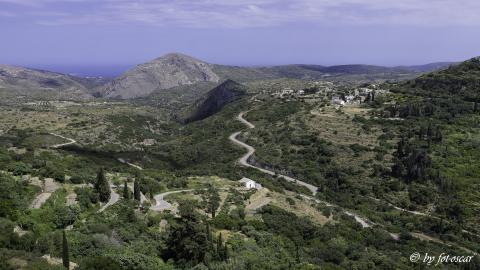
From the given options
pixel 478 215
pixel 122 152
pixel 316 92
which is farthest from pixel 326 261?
pixel 316 92

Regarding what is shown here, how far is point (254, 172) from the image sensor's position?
2921 inches

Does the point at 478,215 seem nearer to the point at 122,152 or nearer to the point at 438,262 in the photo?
the point at 438,262

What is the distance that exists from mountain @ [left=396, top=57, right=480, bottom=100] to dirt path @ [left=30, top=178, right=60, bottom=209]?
91300 millimetres

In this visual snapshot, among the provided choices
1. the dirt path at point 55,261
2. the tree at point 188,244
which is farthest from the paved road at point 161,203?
the dirt path at point 55,261

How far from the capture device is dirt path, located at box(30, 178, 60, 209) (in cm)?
Answer: 3373

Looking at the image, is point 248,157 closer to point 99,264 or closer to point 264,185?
point 264,185

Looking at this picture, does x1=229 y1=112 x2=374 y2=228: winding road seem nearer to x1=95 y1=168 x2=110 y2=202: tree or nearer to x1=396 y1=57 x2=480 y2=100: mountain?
x1=95 y1=168 x2=110 y2=202: tree

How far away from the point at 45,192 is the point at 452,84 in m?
101

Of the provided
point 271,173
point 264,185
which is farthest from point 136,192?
point 271,173

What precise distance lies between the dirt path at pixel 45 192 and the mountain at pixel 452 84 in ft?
300

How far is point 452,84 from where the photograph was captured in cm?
11012

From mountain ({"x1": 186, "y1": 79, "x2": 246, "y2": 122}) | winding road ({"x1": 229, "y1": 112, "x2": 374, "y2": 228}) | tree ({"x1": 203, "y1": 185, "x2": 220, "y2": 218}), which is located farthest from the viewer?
mountain ({"x1": 186, "y1": 79, "x2": 246, "y2": 122})

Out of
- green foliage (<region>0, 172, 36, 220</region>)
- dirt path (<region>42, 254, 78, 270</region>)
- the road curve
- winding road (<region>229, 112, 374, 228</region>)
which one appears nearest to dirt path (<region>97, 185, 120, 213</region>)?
green foliage (<region>0, 172, 36, 220</region>)

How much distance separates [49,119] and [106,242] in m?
116
